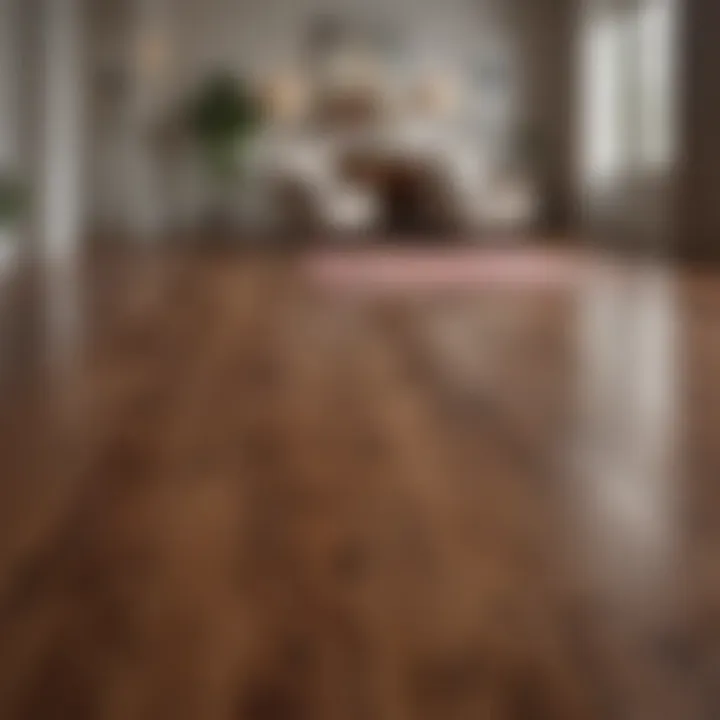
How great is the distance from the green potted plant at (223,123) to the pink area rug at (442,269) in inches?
100

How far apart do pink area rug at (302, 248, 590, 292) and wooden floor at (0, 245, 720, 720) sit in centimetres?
218

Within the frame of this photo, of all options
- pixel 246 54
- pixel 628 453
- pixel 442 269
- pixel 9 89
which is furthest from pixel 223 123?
pixel 628 453

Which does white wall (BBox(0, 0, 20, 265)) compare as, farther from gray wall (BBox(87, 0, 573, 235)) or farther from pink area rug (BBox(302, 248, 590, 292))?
gray wall (BBox(87, 0, 573, 235))

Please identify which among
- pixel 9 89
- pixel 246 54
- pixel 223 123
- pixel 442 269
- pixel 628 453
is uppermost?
pixel 246 54

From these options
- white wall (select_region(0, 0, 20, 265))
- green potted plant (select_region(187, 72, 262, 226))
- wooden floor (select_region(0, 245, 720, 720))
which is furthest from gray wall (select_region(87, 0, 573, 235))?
wooden floor (select_region(0, 245, 720, 720))

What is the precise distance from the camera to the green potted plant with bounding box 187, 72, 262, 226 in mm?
9977

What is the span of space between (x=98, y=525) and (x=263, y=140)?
8.95 meters

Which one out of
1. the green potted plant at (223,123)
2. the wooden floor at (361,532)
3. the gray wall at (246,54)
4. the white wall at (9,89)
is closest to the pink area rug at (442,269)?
the white wall at (9,89)

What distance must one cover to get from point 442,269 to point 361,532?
4896 millimetres

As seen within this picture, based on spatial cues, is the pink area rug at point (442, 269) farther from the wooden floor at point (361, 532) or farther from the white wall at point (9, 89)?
the wooden floor at point (361, 532)

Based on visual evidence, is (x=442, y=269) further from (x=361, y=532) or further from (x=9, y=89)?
(x=361, y=532)

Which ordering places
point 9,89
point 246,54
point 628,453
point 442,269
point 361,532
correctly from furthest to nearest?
point 246,54
point 9,89
point 442,269
point 628,453
point 361,532

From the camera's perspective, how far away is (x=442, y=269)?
6.33 meters

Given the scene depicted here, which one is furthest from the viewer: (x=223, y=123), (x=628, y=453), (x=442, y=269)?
(x=223, y=123)
